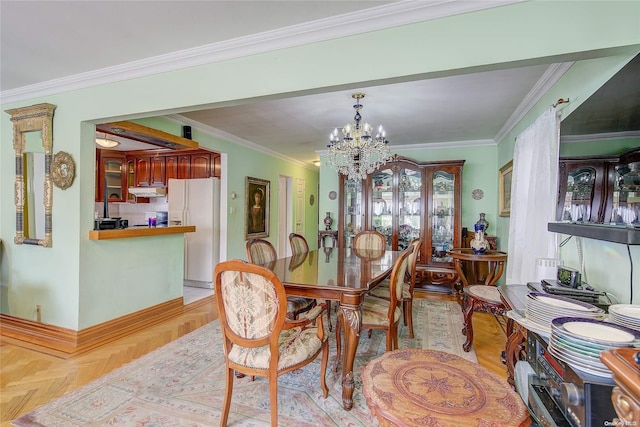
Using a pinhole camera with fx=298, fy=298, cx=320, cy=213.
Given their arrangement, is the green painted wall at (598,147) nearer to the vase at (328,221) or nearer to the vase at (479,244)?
the vase at (479,244)

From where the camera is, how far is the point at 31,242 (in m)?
2.87

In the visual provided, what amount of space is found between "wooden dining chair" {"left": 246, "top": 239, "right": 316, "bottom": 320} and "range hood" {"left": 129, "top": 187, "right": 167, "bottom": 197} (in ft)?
9.46

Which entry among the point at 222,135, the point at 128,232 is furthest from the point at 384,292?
the point at 222,135

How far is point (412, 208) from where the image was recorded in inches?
189

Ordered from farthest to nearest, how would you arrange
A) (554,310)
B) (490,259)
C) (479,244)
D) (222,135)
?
(222,135)
(479,244)
(490,259)
(554,310)

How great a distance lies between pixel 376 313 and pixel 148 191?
4.36 metres

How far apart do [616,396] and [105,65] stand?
327 centimetres

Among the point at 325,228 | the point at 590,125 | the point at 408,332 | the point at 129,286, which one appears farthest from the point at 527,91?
the point at 129,286

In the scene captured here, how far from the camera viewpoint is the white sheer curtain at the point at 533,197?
2.11m

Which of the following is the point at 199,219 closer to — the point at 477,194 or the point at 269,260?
the point at 269,260

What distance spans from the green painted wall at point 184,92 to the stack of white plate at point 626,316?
1.12 meters

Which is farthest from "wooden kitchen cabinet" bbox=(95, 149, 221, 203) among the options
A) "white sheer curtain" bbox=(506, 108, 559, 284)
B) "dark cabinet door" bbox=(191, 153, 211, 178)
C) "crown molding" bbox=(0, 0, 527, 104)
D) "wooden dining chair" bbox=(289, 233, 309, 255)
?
"white sheer curtain" bbox=(506, 108, 559, 284)

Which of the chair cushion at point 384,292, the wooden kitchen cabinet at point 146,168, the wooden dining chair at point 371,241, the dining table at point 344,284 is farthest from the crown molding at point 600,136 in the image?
the wooden kitchen cabinet at point 146,168

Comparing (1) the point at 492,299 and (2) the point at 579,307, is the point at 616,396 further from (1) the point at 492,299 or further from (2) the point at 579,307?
(1) the point at 492,299
